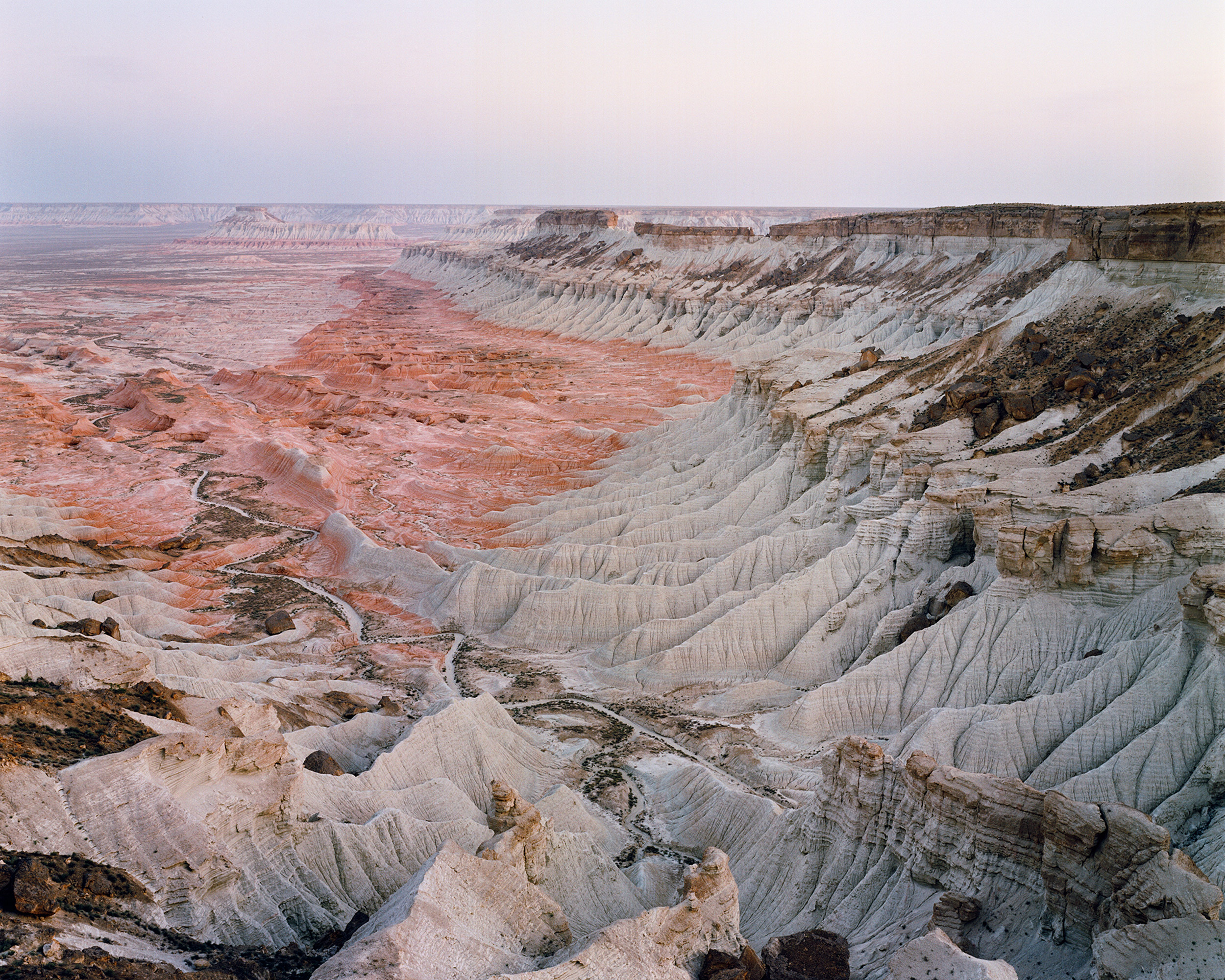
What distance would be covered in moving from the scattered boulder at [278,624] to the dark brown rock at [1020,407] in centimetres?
2179

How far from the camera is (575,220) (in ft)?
486

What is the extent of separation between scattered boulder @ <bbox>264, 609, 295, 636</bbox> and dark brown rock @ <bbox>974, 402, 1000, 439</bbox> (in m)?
20.7

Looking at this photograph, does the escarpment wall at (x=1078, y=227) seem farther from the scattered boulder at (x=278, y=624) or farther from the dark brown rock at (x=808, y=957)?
the scattered boulder at (x=278, y=624)

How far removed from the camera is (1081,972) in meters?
11.2

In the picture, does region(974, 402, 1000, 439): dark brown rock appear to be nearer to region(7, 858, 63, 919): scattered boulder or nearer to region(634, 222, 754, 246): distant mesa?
region(7, 858, 63, 919): scattered boulder

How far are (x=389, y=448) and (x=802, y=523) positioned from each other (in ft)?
106

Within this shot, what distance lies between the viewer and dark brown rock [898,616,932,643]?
22047mm

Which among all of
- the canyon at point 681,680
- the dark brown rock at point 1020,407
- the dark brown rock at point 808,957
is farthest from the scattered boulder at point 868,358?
the dark brown rock at point 808,957

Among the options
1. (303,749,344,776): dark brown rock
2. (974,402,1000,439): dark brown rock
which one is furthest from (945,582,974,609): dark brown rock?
(303,749,344,776): dark brown rock

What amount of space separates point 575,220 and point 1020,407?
127566mm

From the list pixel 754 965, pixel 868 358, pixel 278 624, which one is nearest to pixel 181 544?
pixel 278 624

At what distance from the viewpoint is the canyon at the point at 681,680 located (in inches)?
480

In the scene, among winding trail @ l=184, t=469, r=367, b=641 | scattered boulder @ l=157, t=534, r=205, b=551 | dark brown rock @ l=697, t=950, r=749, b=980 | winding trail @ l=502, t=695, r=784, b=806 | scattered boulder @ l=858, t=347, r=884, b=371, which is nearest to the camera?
dark brown rock @ l=697, t=950, r=749, b=980

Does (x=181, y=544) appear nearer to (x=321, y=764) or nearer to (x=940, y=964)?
(x=321, y=764)
